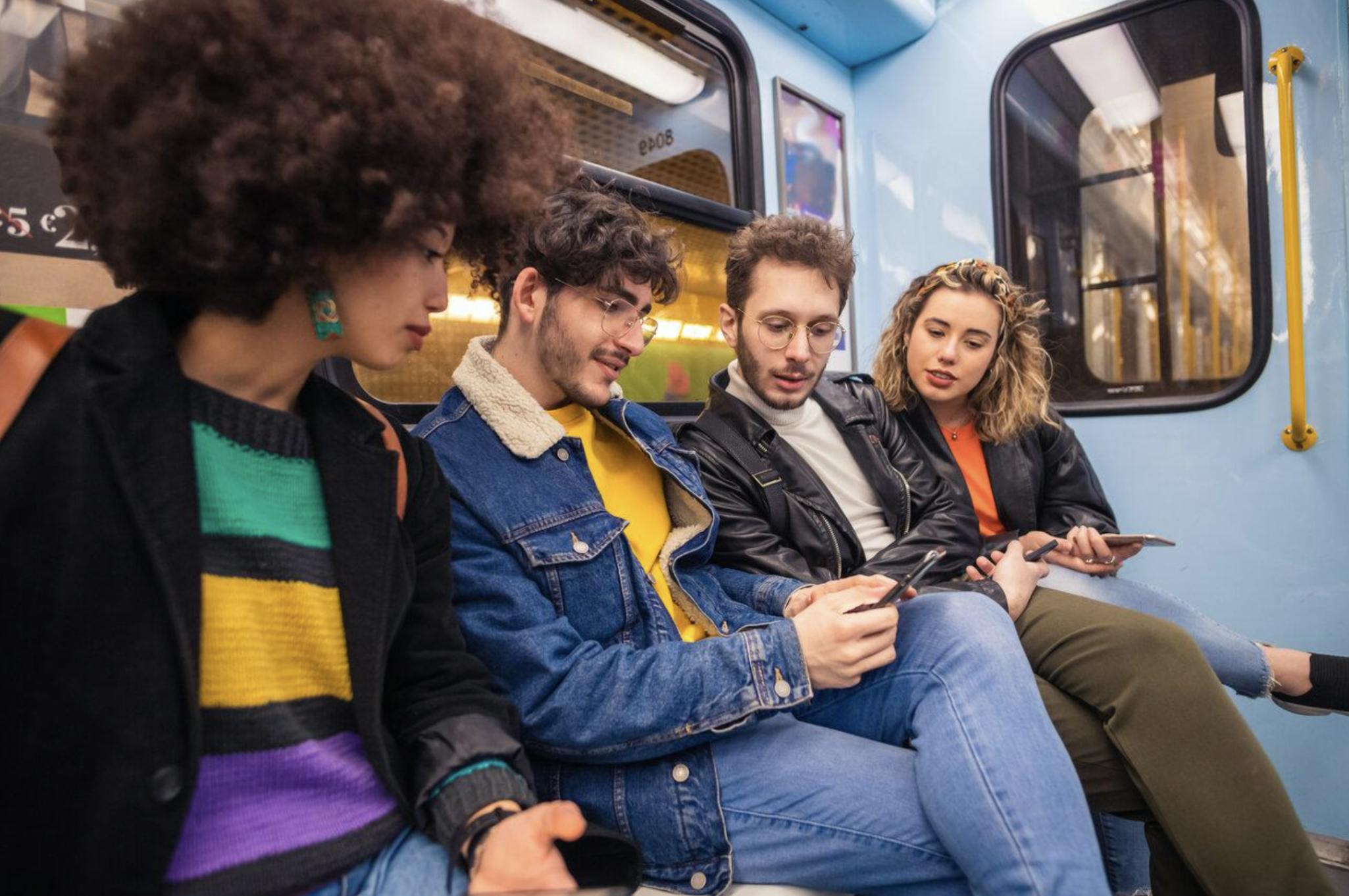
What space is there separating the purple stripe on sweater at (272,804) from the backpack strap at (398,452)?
0.29 m

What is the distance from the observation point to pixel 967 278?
7.27ft

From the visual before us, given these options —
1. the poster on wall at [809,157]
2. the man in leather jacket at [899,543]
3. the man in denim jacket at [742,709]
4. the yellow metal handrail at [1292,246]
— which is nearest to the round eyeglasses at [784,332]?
the man in leather jacket at [899,543]

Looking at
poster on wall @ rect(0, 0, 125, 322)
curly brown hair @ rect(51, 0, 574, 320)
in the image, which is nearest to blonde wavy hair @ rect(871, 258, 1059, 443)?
curly brown hair @ rect(51, 0, 574, 320)

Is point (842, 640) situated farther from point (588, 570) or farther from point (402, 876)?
point (402, 876)

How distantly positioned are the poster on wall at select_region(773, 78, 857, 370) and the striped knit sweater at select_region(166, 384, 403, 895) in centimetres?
219

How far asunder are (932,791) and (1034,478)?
1377mm

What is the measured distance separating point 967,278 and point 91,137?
198 cm

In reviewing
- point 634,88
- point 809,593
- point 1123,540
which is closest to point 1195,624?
point 1123,540

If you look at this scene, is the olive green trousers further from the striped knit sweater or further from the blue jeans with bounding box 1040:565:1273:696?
the striped knit sweater

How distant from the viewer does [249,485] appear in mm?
905

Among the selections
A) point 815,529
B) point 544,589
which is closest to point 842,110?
point 815,529

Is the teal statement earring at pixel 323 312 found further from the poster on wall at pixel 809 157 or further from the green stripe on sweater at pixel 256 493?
the poster on wall at pixel 809 157

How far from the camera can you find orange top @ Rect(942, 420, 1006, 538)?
7.37 feet

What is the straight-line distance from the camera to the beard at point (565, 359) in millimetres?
1492
